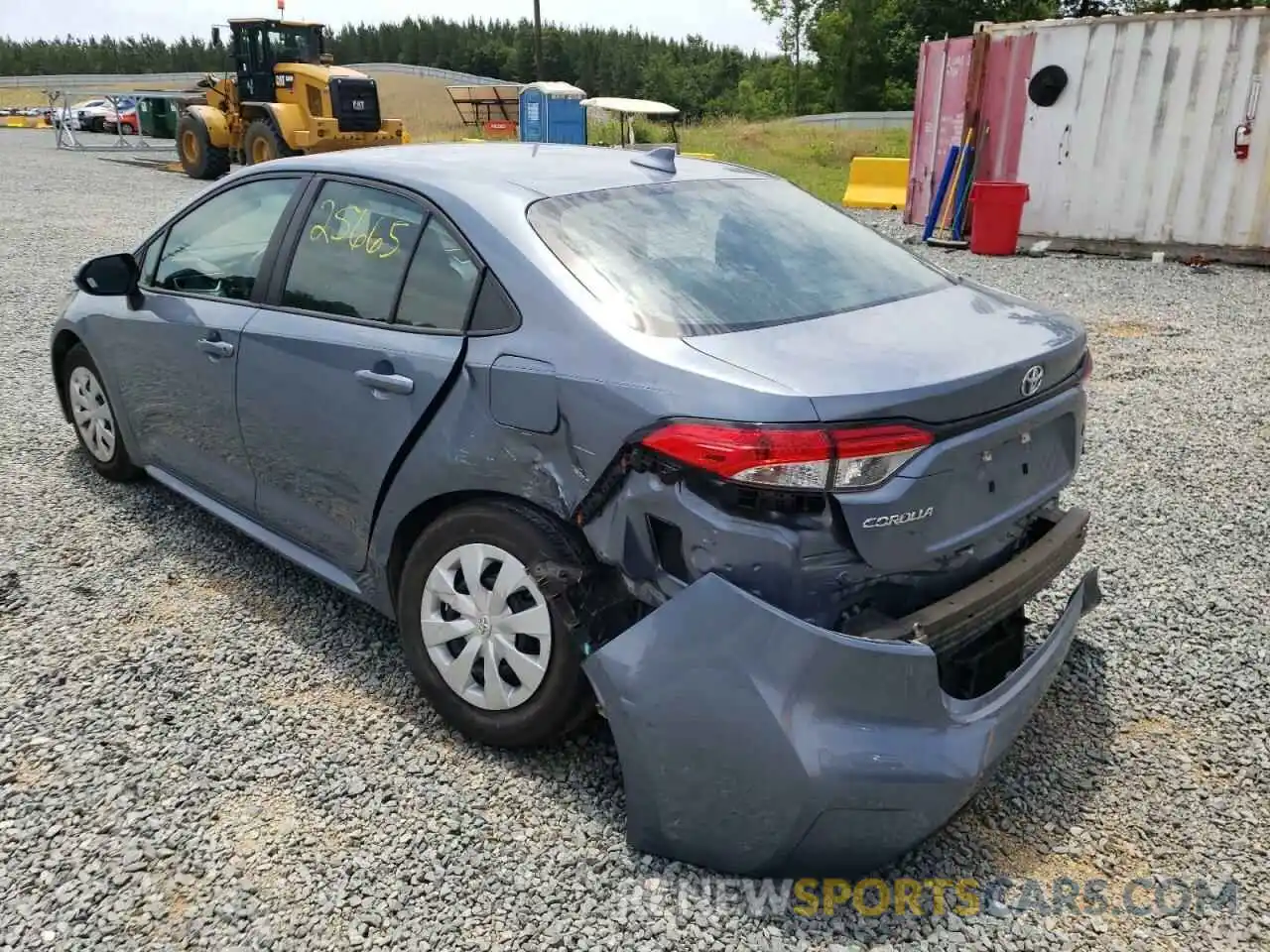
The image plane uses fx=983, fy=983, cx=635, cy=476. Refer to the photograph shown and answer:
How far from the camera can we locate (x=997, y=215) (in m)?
11.3

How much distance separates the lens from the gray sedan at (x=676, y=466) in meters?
2.18

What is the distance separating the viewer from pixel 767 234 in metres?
3.03

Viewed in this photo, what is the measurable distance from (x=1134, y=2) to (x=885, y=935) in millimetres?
54378

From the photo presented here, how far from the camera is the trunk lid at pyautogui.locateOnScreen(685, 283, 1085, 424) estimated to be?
219cm

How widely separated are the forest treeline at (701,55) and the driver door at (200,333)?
3956 cm

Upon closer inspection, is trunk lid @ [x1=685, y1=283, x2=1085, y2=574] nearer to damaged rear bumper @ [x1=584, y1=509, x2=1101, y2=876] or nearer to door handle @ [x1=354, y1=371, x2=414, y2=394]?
damaged rear bumper @ [x1=584, y1=509, x2=1101, y2=876]

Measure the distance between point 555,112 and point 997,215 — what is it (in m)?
13.8

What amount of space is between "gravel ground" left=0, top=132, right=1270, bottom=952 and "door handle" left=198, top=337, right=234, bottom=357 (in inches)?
36.1

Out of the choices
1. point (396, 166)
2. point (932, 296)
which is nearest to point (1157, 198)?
point (932, 296)

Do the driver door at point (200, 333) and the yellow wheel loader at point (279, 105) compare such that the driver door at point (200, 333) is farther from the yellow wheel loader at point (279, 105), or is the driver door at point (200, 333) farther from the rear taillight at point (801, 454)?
the yellow wheel loader at point (279, 105)

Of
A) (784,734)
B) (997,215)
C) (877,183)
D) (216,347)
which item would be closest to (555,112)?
(877,183)

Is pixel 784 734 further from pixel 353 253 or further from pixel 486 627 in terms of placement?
pixel 353 253

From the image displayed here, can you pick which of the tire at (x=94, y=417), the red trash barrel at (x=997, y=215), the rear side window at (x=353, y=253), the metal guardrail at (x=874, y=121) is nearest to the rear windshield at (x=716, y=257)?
the rear side window at (x=353, y=253)

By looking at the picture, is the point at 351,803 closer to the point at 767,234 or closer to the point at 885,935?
the point at 885,935
